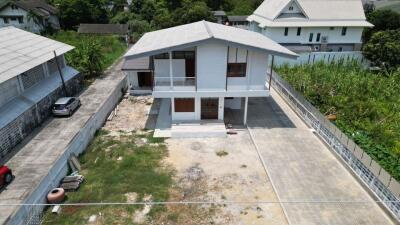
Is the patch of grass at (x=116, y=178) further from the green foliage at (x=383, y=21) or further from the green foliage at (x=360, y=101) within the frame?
the green foliage at (x=383, y=21)

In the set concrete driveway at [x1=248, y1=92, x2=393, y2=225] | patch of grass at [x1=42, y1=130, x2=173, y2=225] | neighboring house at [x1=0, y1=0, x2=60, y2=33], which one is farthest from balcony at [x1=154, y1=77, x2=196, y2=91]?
neighboring house at [x1=0, y1=0, x2=60, y2=33]

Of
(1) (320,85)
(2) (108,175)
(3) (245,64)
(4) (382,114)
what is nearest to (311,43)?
(1) (320,85)

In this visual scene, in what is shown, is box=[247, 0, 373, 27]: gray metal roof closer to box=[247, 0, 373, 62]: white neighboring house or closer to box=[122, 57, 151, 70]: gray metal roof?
box=[247, 0, 373, 62]: white neighboring house

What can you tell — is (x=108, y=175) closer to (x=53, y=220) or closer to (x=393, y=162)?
(x=53, y=220)

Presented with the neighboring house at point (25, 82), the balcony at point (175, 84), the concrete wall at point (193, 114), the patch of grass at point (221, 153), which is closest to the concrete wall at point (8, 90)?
the neighboring house at point (25, 82)

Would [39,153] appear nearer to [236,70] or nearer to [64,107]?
[64,107]

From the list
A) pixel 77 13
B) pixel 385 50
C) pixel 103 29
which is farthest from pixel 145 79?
pixel 77 13
